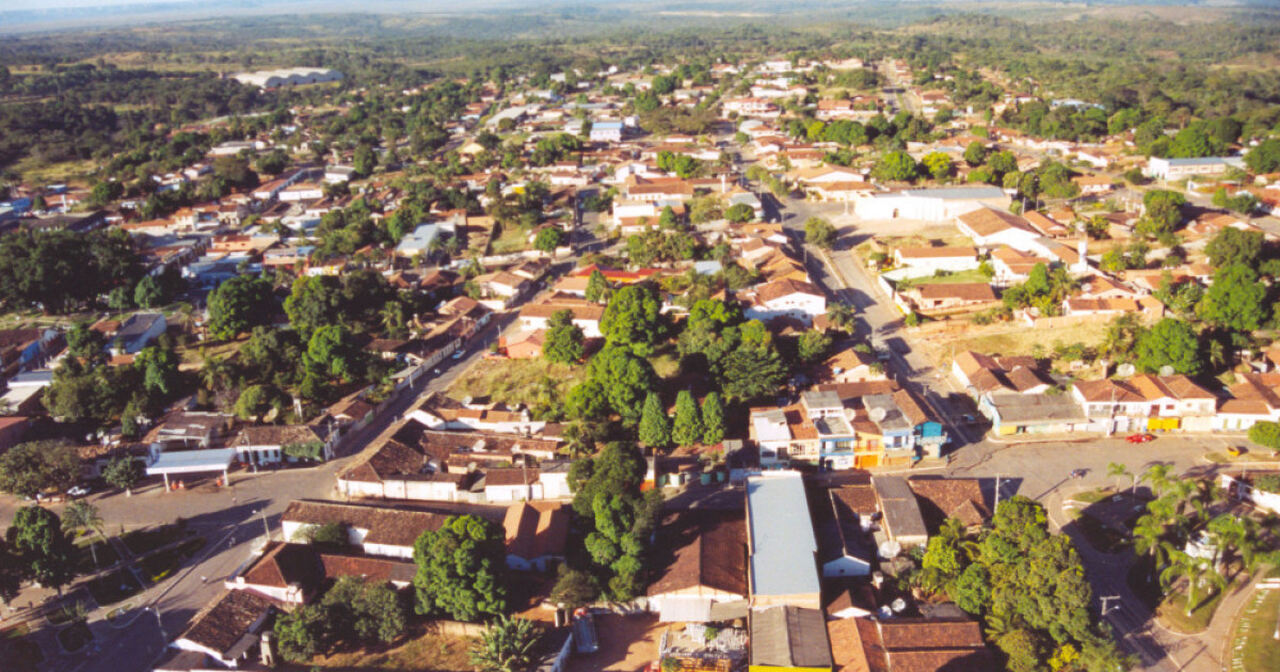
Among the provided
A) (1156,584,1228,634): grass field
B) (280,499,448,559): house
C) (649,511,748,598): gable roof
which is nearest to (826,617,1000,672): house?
(649,511,748,598): gable roof

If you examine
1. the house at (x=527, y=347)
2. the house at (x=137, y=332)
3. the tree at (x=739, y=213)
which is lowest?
the house at (x=527, y=347)

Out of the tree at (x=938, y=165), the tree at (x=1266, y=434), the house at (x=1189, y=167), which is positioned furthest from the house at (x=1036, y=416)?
the house at (x=1189, y=167)

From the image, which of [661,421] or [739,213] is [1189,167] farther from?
[661,421]

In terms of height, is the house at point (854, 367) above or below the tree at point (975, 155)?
below

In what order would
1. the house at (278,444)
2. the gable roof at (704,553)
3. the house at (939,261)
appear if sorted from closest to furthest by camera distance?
the gable roof at (704,553) < the house at (278,444) < the house at (939,261)

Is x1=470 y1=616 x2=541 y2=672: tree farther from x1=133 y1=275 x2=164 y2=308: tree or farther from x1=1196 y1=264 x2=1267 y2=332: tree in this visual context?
x1=133 y1=275 x2=164 y2=308: tree

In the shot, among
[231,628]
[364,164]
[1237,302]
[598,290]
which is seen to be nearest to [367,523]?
[231,628]

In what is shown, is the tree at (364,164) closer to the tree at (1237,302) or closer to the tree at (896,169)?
the tree at (896,169)
